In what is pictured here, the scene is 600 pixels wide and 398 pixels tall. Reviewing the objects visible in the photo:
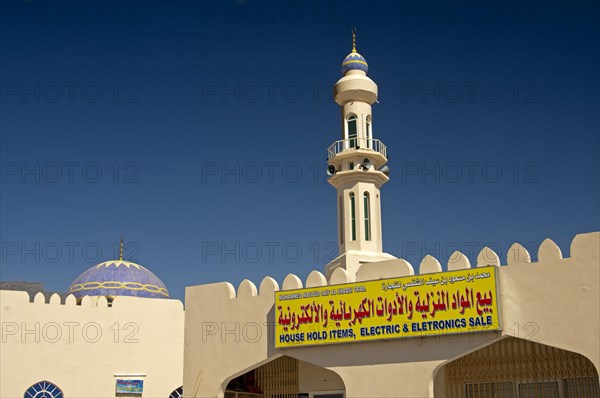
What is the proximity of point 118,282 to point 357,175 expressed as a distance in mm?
11467

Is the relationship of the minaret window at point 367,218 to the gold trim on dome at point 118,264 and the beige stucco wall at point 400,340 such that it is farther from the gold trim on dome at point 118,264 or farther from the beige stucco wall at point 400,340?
the gold trim on dome at point 118,264

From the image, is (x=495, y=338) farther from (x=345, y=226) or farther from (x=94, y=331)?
(x=94, y=331)

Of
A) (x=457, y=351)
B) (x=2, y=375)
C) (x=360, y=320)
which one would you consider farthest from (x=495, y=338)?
(x=2, y=375)

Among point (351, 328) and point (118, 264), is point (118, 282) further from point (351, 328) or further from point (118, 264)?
point (351, 328)

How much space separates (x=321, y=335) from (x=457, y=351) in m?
3.68

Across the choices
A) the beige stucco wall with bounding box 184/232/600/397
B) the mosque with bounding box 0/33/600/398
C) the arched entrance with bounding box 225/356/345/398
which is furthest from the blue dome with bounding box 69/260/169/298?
the arched entrance with bounding box 225/356/345/398

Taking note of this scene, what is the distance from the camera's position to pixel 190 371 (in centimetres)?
2158

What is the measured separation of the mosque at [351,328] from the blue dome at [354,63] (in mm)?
46

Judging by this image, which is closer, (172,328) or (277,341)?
(277,341)

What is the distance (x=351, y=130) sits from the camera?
23406 mm

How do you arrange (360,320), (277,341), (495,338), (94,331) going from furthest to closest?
(94,331), (277,341), (360,320), (495,338)

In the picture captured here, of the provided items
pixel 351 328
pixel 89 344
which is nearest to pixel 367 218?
pixel 351 328

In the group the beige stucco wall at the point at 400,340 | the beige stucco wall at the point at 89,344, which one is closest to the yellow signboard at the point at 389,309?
the beige stucco wall at the point at 400,340

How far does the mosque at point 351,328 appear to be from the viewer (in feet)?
53.5
